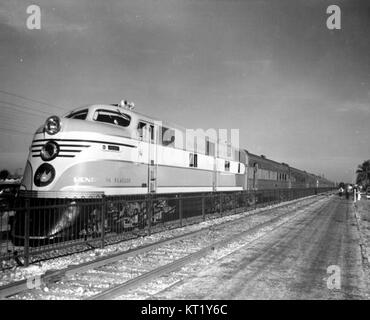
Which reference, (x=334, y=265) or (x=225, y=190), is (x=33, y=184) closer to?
(x=334, y=265)

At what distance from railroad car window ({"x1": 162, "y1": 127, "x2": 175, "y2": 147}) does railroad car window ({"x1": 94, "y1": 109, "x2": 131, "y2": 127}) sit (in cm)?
219

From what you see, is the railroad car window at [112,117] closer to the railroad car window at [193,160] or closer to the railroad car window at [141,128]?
the railroad car window at [141,128]

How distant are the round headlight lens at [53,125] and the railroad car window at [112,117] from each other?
1.43 meters

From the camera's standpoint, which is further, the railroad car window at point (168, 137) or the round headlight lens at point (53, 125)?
the railroad car window at point (168, 137)

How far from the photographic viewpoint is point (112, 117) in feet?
35.8

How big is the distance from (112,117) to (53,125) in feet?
6.60

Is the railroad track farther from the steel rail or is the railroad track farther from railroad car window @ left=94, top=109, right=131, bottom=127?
railroad car window @ left=94, top=109, right=131, bottom=127

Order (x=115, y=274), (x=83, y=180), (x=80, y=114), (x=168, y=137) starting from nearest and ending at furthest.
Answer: (x=115, y=274)
(x=83, y=180)
(x=80, y=114)
(x=168, y=137)

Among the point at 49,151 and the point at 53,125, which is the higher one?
the point at 53,125

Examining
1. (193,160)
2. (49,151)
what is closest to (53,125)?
(49,151)

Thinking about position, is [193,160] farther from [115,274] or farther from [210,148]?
[115,274]

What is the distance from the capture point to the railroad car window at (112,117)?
10.7m

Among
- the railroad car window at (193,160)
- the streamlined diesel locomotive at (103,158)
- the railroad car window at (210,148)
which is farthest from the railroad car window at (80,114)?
the railroad car window at (210,148)
